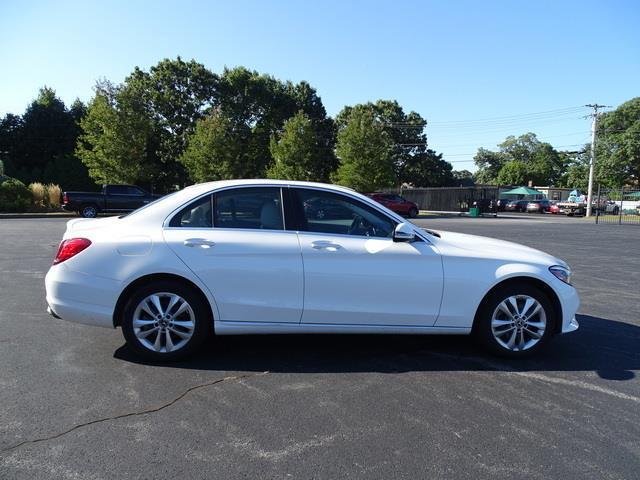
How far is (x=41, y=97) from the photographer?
147ft

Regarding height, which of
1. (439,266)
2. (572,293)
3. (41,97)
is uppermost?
(41,97)

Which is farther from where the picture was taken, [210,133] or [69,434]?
[210,133]

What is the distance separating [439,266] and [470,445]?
1.68 metres

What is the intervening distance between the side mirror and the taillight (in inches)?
108

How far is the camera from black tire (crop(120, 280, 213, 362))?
412cm

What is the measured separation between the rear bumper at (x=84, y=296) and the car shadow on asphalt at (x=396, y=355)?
50 centimetres

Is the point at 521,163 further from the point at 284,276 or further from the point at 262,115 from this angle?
the point at 284,276

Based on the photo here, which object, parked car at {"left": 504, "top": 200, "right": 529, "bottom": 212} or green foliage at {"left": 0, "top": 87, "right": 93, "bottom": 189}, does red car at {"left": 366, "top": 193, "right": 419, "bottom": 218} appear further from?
green foliage at {"left": 0, "top": 87, "right": 93, "bottom": 189}

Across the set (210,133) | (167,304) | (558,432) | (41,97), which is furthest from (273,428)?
(41,97)

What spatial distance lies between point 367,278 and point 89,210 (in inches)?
927

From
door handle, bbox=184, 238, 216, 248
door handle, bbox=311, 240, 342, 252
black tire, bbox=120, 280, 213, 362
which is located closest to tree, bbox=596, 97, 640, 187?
door handle, bbox=311, 240, 342, 252

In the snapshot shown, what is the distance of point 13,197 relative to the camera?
26.5 meters

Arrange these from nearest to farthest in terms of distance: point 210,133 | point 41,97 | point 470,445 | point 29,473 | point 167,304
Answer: point 29,473, point 470,445, point 167,304, point 210,133, point 41,97

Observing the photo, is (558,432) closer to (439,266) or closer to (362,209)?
(439,266)
